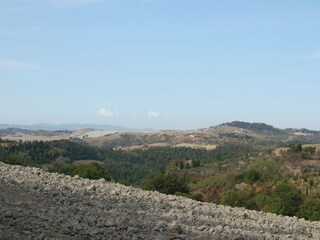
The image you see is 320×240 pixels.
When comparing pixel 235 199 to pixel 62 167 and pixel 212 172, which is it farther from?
pixel 212 172

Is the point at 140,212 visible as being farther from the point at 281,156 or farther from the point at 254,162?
the point at 281,156

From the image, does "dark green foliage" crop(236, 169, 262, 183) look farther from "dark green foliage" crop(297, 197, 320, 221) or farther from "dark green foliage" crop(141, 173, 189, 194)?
"dark green foliage" crop(141, 173, 189, 194)

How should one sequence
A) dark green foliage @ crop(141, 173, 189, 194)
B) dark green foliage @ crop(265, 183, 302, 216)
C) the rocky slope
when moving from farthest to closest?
dark green foliage @ crop(265, 183, 302, 216), dark green foliage @ crop(141, 173, 189, 194), the rocky slope

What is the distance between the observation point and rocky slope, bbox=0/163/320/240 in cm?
989

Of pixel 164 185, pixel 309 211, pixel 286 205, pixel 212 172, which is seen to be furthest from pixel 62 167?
pixel 212 172

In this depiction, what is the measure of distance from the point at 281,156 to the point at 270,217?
225 feet

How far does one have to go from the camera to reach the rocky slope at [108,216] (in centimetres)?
989

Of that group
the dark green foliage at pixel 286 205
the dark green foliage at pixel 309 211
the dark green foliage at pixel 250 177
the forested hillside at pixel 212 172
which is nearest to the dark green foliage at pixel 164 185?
the forested hillside at pixel 212 172

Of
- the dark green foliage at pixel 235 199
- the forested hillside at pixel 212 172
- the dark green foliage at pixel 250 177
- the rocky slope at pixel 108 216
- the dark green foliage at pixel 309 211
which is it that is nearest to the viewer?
the rocky slope at pixel 108 216

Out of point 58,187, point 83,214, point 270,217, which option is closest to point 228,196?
point 270,217

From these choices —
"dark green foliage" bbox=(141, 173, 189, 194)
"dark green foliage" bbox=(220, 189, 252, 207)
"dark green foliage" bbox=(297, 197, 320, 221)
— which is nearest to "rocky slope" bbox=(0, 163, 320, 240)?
"dark green foliage" bbox=(141, 173, 189, 194)

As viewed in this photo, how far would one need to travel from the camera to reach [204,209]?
1666 cm

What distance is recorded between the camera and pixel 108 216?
11977 millimetres

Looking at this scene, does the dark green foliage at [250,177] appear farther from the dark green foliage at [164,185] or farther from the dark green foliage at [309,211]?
the dark green foliage at [164,185]
